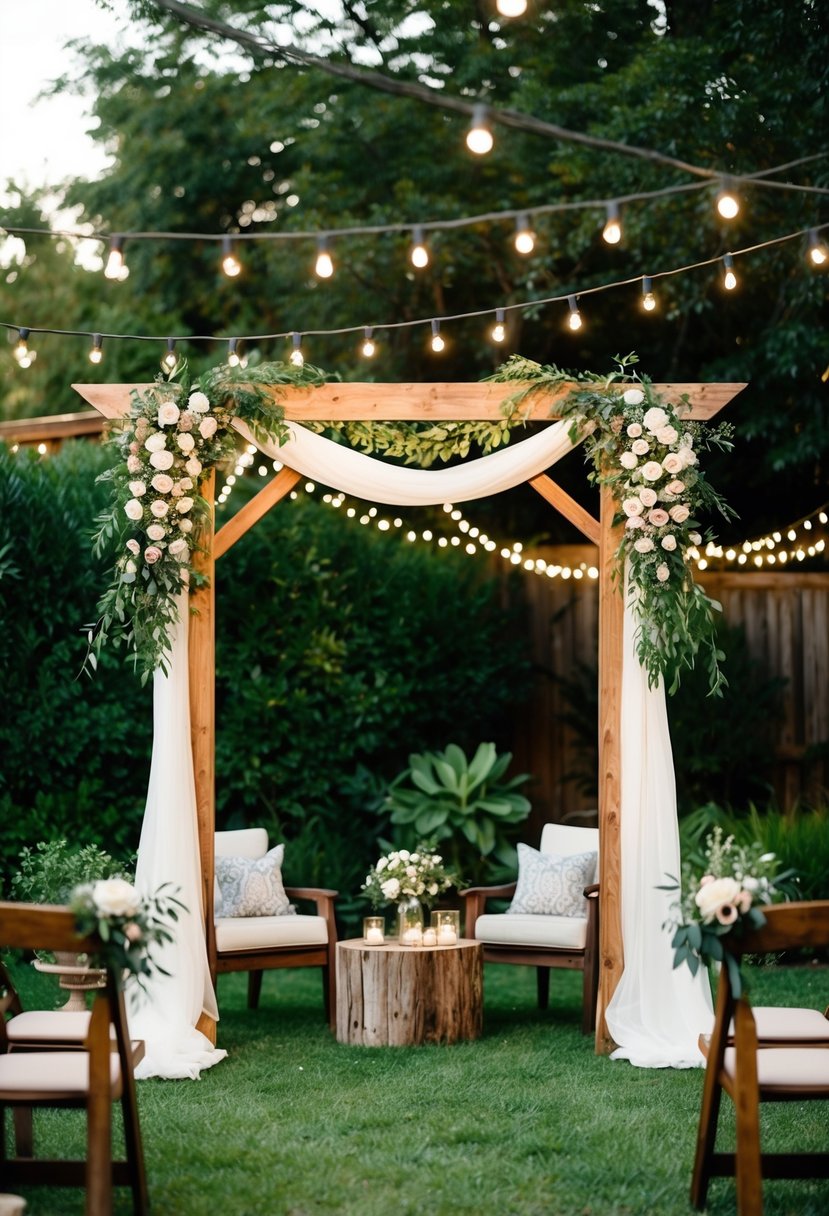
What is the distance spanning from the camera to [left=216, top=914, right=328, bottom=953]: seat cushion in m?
5.85

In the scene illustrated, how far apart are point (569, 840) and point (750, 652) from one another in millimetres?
2778

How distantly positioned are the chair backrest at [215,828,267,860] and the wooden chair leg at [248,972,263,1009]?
59 cm

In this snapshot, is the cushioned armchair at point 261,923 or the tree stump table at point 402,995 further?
the cushioned armchair at point 261,923

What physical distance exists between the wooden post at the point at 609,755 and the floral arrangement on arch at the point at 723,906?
7.16 feet

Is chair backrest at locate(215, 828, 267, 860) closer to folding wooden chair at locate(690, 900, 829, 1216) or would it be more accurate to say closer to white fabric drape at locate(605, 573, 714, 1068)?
white fabric drape at locate(605, 573, 714, 1068)

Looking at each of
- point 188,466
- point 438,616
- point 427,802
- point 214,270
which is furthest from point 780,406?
point 214,270

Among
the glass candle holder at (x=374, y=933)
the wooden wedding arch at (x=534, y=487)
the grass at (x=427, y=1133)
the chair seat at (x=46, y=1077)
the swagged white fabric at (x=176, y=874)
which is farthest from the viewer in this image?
the glass candle holder at (x=374, y=933)

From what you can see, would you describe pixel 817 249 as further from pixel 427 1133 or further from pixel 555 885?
pixel 427 1133

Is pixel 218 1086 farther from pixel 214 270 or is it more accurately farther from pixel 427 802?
pixel 214 270

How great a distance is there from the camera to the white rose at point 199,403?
553 centimetres

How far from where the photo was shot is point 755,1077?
10.7 ft

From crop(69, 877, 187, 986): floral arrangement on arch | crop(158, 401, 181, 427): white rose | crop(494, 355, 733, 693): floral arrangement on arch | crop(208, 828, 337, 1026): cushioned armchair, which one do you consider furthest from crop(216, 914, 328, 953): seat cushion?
crop(69, 877, 187, 986): floral arrangement on arch

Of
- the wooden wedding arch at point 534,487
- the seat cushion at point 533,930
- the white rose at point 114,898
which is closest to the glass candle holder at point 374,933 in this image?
the seat cushion at point 533,930

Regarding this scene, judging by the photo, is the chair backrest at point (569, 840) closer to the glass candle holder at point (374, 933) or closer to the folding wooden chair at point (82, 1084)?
the glass candle holder at point (374, 933)
